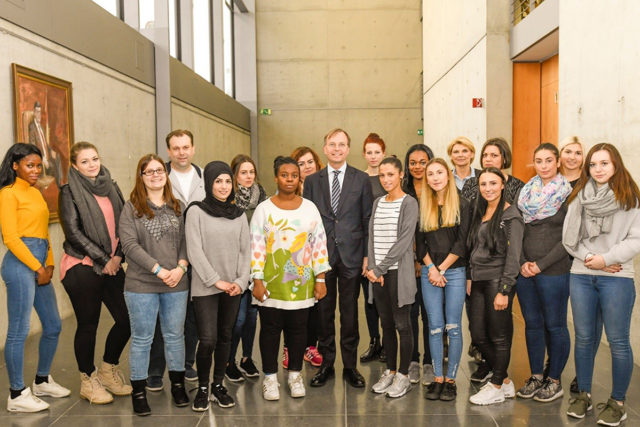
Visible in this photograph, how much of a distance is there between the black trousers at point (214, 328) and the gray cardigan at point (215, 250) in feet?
0.26

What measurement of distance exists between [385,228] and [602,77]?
2.62 metres

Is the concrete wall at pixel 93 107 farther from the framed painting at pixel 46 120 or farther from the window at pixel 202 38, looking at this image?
the window at pixel 202 38

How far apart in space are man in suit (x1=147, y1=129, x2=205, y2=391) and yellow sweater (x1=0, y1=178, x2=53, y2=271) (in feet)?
2.93

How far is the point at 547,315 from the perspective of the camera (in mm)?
3500

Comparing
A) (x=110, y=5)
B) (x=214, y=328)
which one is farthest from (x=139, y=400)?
(x=110, y=5)

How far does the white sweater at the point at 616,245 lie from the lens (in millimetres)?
3025

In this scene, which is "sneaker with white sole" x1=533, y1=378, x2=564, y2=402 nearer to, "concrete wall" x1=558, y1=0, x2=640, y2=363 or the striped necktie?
"concrete wall" x1=558, y1=0, x2=640, y2=363

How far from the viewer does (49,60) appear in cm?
556

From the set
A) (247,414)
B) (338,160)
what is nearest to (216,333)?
(247,414)

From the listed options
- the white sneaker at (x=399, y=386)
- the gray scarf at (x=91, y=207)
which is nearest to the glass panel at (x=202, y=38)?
the gray scarf at (x=91, y=207)

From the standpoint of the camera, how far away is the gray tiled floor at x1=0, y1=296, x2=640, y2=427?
10.8 feet

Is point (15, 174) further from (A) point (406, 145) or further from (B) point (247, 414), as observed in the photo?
(A) point (406, 145)

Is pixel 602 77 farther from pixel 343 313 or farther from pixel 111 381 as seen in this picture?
pixel 111 381

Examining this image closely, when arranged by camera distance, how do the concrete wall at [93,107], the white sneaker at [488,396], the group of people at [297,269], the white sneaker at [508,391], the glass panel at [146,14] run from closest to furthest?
the group of people at [297,269] → the white sneaker at [488,396] → the white sneaker at [508,391] → the concrete wall at [93,107] → the glass panel at [146,14]
